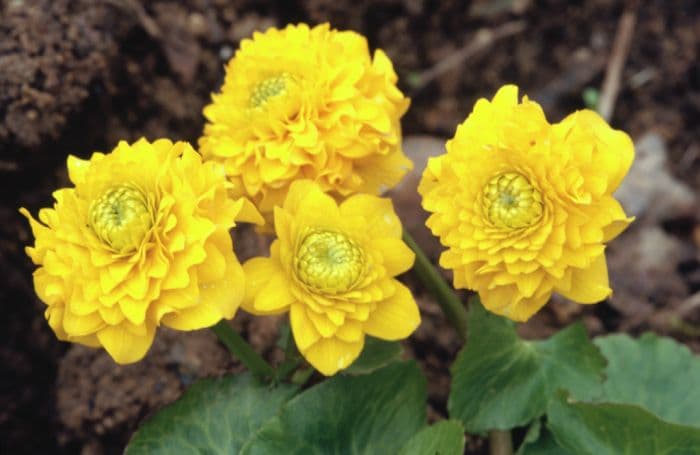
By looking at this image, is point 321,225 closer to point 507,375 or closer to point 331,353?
point 331,353

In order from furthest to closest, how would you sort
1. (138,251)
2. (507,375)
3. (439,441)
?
(507,375) → (439,441) → (138,251)

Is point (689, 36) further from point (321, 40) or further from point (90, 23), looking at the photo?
point (90, 23)

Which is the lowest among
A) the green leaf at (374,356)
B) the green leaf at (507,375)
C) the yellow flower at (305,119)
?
the green leaf at (507,375)

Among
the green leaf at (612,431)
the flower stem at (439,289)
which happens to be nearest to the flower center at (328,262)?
the flower stem at (439,289)

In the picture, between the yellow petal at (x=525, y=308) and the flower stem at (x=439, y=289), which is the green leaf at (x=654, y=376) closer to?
the flower stem at (x=439, y=289)

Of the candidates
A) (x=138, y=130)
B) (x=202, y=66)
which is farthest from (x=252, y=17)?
(x=138, y=130)

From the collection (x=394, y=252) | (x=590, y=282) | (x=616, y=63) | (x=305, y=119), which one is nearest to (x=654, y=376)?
(x=590, y=282)

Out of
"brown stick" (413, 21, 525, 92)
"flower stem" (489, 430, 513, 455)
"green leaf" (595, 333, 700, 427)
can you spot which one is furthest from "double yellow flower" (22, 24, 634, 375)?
"brown stick" (413, 21, 525, 92)

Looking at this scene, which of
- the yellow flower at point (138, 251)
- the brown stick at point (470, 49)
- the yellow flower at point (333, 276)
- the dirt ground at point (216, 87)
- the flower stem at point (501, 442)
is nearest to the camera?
the yellow flower at point (138, 251)
